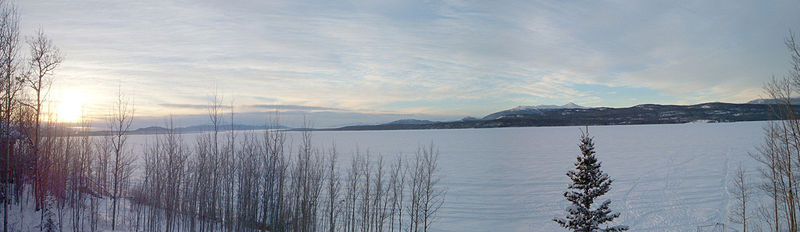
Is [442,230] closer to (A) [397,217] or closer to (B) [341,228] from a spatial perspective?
(A) [397,217]

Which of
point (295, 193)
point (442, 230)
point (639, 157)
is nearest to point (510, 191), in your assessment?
point (442, 230)

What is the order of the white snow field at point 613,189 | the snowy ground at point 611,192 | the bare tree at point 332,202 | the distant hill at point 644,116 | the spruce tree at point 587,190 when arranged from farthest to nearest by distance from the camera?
1. the distant hill at point 644,116
2. the white snow field at point 613,189
3. the snowy ground at point 611,192
4. the bare tree at point 332,202
5. the spruce tree at point 587,190

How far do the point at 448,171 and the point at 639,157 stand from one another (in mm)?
24795

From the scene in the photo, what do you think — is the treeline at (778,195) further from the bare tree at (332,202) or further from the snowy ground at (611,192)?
the bare tree at (332,202)

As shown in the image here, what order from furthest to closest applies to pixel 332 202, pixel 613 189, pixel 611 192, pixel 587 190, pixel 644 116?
pixel 644 116
pixel 613 189
pixel 611 192
pixel 332 202
pixel 587 190

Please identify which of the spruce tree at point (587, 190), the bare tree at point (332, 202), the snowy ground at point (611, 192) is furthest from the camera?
the snowy ground at point (611, 192)

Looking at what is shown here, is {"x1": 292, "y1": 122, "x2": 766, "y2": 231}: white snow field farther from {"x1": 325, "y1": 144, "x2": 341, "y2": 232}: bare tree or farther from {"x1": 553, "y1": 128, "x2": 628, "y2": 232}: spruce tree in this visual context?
{"x1": 553, "y1": 128, "x2": 628, "y2": 232}: spruce tree

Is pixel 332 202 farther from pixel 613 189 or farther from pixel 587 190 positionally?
pixel 613 189

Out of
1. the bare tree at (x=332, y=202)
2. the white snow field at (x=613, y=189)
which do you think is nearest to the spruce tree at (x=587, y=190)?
the bare tree at (x=332, y=202)

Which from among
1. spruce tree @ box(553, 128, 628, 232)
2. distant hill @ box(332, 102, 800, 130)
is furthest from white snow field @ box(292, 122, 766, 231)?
distant hill @ box(332, 102, 800, 130)

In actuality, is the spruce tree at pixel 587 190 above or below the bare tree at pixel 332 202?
above

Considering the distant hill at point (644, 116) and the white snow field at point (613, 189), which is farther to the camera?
the distant hill at point (644, 116)

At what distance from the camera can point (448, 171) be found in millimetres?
38156

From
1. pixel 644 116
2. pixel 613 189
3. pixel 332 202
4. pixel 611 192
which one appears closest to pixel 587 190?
pixel 332 202
